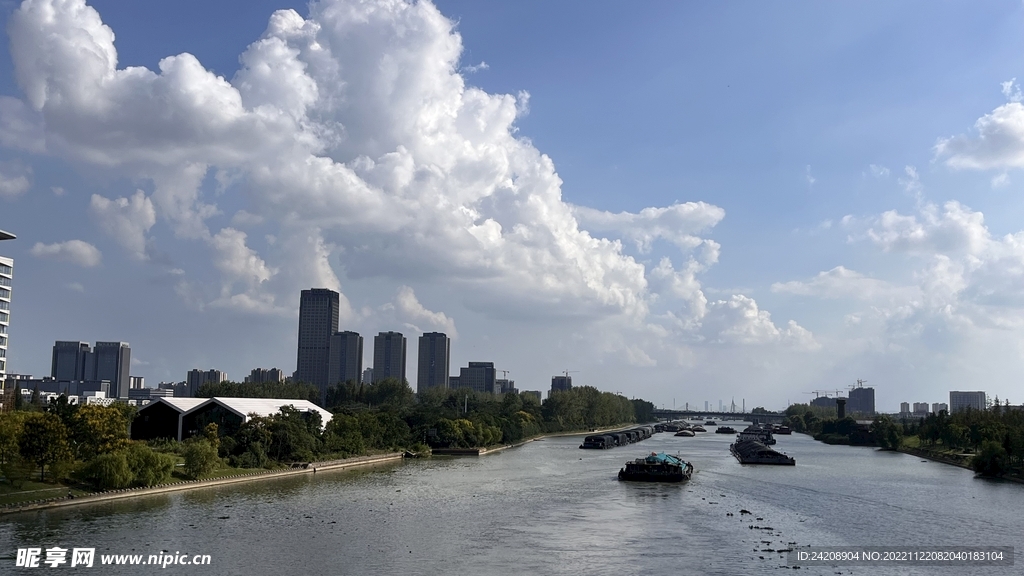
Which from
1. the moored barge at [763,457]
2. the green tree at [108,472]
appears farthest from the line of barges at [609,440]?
the green tree at [108,472]

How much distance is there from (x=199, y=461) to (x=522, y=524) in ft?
81.5

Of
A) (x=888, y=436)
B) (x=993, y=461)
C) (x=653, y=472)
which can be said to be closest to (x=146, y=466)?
(x=653, y=472)

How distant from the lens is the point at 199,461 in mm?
57156

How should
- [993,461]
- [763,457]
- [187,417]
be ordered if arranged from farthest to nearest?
[763,457] < [993,461] < [187,417]

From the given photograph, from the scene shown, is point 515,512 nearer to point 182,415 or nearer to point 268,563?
point 268,563

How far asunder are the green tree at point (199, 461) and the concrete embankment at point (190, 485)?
842mm

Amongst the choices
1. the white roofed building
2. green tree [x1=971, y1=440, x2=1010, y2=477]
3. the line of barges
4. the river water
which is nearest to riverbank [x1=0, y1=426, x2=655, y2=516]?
the river water

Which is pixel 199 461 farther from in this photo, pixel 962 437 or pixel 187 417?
pixel 962 437

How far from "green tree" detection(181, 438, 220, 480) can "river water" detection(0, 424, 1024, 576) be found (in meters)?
2.26

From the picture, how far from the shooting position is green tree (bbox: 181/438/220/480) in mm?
57031

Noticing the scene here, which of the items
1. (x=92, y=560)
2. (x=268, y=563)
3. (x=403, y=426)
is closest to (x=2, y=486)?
(x=92, y=560)

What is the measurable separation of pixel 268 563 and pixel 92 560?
660cm

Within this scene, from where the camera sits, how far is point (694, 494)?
62625mm

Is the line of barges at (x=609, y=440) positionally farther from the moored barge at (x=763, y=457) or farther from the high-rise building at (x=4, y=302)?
the high-rise building at (x=4, y=302)
